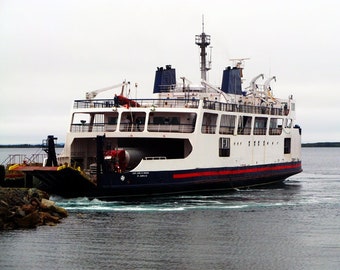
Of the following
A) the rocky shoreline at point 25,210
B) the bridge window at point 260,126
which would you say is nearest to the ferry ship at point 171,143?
the bridge window at point 260,126

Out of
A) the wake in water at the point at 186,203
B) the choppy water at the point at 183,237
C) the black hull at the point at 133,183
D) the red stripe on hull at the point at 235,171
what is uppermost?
the red stripe on hull at the point at 235,171

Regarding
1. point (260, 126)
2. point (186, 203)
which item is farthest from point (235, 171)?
point (186, 203)

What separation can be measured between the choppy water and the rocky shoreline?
2.76 feet

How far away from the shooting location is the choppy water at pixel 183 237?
24641 millimetres

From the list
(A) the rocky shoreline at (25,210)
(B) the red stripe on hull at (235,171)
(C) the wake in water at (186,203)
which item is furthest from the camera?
(B) the red stripe on hull at (235,171)

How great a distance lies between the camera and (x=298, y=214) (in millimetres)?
36188

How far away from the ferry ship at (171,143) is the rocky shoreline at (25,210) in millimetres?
3320

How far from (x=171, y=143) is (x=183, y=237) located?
15.6 m

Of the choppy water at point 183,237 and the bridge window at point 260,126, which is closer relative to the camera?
the choppy water at point 183,237

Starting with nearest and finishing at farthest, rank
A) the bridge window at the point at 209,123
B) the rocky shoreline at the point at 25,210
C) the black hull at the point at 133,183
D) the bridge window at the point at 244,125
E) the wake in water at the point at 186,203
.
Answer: the rocky shoreline at the point at 25,210 < the wake in water at the point at 186,203 < the black hull at the point at 133,183 < the bridge window at the point at 209,123 < the bridge window at the point at 244,125

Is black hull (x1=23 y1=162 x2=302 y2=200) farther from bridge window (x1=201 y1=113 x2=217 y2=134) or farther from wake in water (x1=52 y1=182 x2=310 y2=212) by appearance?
bridge window (x1=201 y1=113 x2=217 y2=134)

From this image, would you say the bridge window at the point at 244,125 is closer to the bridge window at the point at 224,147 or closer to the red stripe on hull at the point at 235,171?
the bridge window at the point at 224,147

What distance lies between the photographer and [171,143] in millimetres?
44125

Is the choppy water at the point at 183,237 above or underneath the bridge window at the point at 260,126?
underneath
